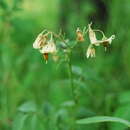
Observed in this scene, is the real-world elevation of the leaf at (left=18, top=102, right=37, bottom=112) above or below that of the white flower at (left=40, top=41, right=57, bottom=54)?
below

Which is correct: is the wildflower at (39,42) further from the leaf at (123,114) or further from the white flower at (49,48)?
the leaf at (123,114)

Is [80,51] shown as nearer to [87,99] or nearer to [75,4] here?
[87,99]

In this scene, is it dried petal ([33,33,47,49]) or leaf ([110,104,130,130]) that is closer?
dried petal ([33,33,47,49])

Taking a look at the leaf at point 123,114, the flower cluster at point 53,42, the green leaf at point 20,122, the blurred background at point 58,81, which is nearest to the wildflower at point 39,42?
the flower cluster at point 53,42

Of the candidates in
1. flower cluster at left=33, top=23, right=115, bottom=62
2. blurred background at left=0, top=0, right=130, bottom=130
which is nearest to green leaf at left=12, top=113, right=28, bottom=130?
blurred background at left=0, top=0, right=130, bottom=130

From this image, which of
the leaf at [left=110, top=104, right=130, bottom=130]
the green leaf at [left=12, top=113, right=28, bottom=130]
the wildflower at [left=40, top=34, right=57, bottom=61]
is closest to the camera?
the wildflower at [left=40, top=34, right=57, bottom=61]

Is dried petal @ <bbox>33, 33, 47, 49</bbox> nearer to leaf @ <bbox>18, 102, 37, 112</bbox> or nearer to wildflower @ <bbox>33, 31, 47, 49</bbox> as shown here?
wildflower @ <bbox>33, 31, 47, 49</bbox>

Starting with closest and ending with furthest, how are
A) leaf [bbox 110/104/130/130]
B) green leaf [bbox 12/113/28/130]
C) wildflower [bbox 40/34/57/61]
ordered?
wildflower [bbox 40/34/57/61]
green leaf [bbox 12/113/28/130]
leaf [bbox 110/104/130/130]

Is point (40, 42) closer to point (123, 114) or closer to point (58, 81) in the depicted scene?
point (123, 114)

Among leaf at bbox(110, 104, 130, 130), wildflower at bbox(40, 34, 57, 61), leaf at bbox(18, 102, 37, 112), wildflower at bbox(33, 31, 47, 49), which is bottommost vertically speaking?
leaf at bbox(110, 104, 130, 130)

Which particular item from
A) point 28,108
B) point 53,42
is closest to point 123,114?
point 28,108
